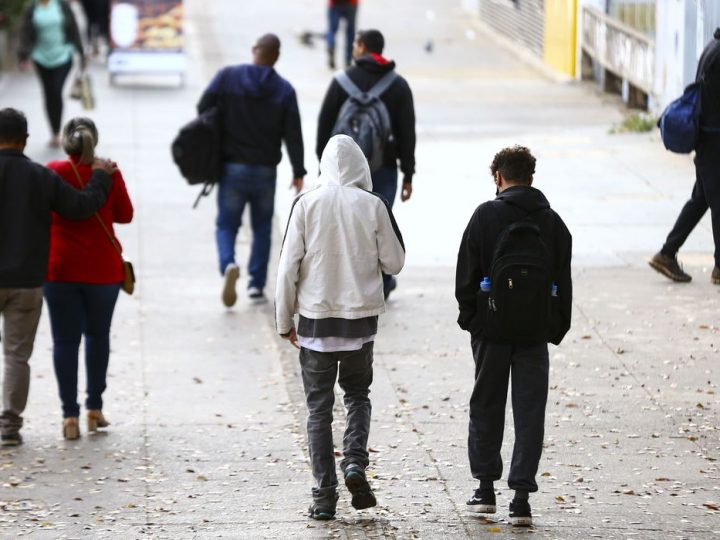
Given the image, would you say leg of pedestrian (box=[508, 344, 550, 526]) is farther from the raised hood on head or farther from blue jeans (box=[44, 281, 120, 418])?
blue jeans (box=[44, 281, 120, 418])

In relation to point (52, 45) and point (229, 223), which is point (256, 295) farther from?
point (52, 45)

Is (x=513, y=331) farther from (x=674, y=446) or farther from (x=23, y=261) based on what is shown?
(x=23, y=261)

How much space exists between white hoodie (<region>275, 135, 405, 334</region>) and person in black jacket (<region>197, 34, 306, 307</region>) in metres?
4.08

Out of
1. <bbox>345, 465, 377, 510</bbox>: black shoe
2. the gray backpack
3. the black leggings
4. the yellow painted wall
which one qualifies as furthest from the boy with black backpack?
the yellow painted wall

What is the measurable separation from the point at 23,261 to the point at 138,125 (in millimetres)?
11284

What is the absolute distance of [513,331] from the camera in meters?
5.80

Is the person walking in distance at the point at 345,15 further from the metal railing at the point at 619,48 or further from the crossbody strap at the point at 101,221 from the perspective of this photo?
the crossbody strap at the point at 101,221

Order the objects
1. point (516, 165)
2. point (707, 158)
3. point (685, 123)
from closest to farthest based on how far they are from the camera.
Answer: point (516, 165)
point (685, 123)
point (707, 158)

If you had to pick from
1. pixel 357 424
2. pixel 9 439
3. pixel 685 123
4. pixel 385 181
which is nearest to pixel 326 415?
pixel 357 424

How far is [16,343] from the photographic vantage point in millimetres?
7449

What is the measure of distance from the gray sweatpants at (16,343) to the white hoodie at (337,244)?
1851 mm

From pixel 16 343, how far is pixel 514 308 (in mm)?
2909

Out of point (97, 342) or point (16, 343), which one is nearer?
point (16, 343)

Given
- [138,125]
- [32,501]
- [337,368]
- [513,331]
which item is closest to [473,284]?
[513,331]
